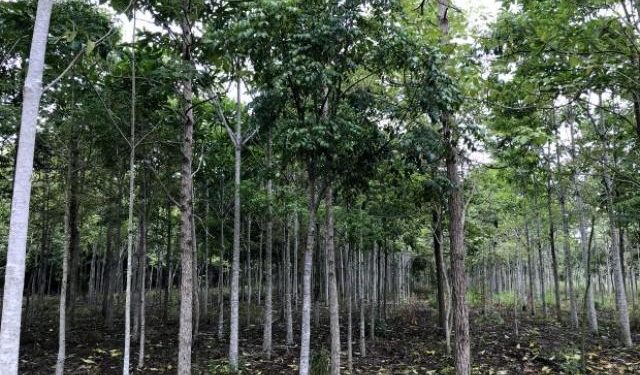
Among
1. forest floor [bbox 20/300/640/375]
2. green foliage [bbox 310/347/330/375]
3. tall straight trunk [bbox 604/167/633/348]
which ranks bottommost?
forest floor [bbox 20/300/640/375]

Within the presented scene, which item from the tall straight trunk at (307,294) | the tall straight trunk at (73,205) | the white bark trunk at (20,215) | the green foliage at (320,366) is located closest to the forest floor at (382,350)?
the green foliage at (320,366)

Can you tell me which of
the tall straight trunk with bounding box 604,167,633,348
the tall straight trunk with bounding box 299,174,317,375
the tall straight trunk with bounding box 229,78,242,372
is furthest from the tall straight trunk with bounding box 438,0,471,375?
the tall straight trunk with bounding box 604,167,633,348

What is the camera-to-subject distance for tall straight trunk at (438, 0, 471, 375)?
7719 millimetres

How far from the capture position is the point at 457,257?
7805 millimetres

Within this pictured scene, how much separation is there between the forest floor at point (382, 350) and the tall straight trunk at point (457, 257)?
274cm

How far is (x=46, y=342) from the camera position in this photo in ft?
47.1

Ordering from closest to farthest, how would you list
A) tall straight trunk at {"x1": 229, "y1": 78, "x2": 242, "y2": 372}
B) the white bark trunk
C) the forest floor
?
the white bark trunk < tall straight trunk at {"x1": 229, "y1": 78, "x2": 242, "y2": 372} < the forest floor

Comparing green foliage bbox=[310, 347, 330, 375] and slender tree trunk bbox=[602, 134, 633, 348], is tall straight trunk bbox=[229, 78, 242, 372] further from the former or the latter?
slender tree trunk bbox=[602, 134, 633, 348]

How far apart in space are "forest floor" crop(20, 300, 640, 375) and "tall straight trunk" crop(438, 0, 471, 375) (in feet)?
8.97

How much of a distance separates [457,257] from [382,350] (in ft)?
20.8

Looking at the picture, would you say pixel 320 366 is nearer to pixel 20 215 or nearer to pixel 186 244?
pixel 186 244

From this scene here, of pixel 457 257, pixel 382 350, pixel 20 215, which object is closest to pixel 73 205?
pixel 382 350

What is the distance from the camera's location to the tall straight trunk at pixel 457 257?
25.3ft

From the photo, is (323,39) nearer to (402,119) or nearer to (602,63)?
(402,119)
